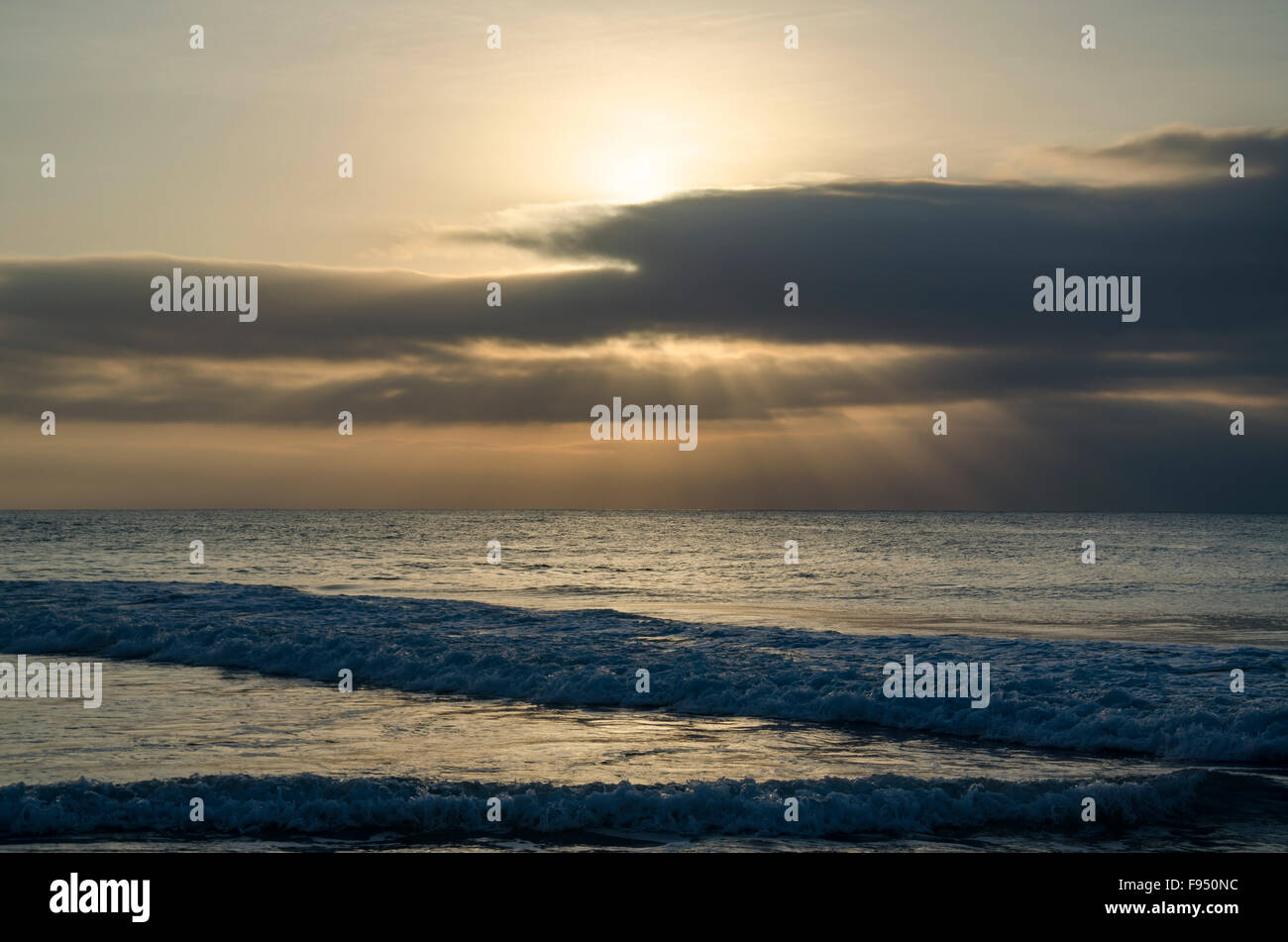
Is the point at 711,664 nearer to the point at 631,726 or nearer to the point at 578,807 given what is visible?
the point at 631,726

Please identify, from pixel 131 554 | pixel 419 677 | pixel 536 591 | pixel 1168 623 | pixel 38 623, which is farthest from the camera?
pixel 131 554

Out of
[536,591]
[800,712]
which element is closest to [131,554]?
[536,591]

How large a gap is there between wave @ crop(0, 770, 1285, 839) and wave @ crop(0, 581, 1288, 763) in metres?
4.63

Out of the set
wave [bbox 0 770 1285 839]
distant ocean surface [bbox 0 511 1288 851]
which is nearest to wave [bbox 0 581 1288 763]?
distant ocean surface [bbox 0 511 1288 851]

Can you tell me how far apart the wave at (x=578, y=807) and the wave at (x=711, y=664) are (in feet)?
15.2

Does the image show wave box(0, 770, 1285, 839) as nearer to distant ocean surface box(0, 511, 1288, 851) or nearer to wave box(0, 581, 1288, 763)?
distant ocean surface box(0, 511, 1288, 851)

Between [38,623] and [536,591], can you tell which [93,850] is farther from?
[536,591]

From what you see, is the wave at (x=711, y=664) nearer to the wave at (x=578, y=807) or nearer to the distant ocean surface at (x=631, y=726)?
the distant ocean surface at (x=631, y=726)

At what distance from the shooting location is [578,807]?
12516mm

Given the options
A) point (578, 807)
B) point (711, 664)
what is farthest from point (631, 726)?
point (578, 807)
